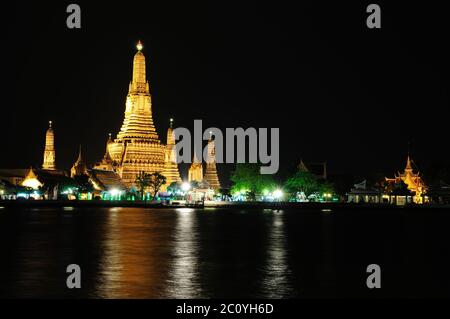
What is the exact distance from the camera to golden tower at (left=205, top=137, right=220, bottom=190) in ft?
436

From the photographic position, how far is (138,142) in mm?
117625

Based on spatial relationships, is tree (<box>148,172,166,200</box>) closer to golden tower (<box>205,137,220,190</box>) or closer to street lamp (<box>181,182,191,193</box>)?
street lamp (<box>181,182,191,193</box>)

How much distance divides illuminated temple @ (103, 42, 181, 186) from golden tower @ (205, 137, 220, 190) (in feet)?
33.2

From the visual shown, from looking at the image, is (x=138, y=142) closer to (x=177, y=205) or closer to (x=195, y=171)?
(x=177, y=205)

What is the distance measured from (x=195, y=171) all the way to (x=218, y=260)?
111m

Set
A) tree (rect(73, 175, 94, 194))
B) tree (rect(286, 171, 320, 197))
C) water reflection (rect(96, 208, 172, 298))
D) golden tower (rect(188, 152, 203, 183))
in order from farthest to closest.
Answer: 1. golden tower (rect(188, 152, 203, 183))
2. tree (rect(73, 175, 94, 194))
3. tree (rect(286, 171, 320, 197))
4. water reflection (rect(96, 208, 172, 298))

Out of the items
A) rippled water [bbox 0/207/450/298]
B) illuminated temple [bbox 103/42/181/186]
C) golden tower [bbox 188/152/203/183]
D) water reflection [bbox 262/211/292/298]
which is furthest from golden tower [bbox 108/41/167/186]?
water reflection [bbox 262/211/292/298]

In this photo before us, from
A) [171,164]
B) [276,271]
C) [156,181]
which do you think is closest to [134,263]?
[276,271]

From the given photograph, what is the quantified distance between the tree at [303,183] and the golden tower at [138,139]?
25116 mm

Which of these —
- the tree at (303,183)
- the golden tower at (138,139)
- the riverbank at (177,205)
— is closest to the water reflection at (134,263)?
the riverbank at (177,205)

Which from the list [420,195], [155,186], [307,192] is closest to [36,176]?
[155,186]

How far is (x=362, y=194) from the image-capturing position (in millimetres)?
106938
